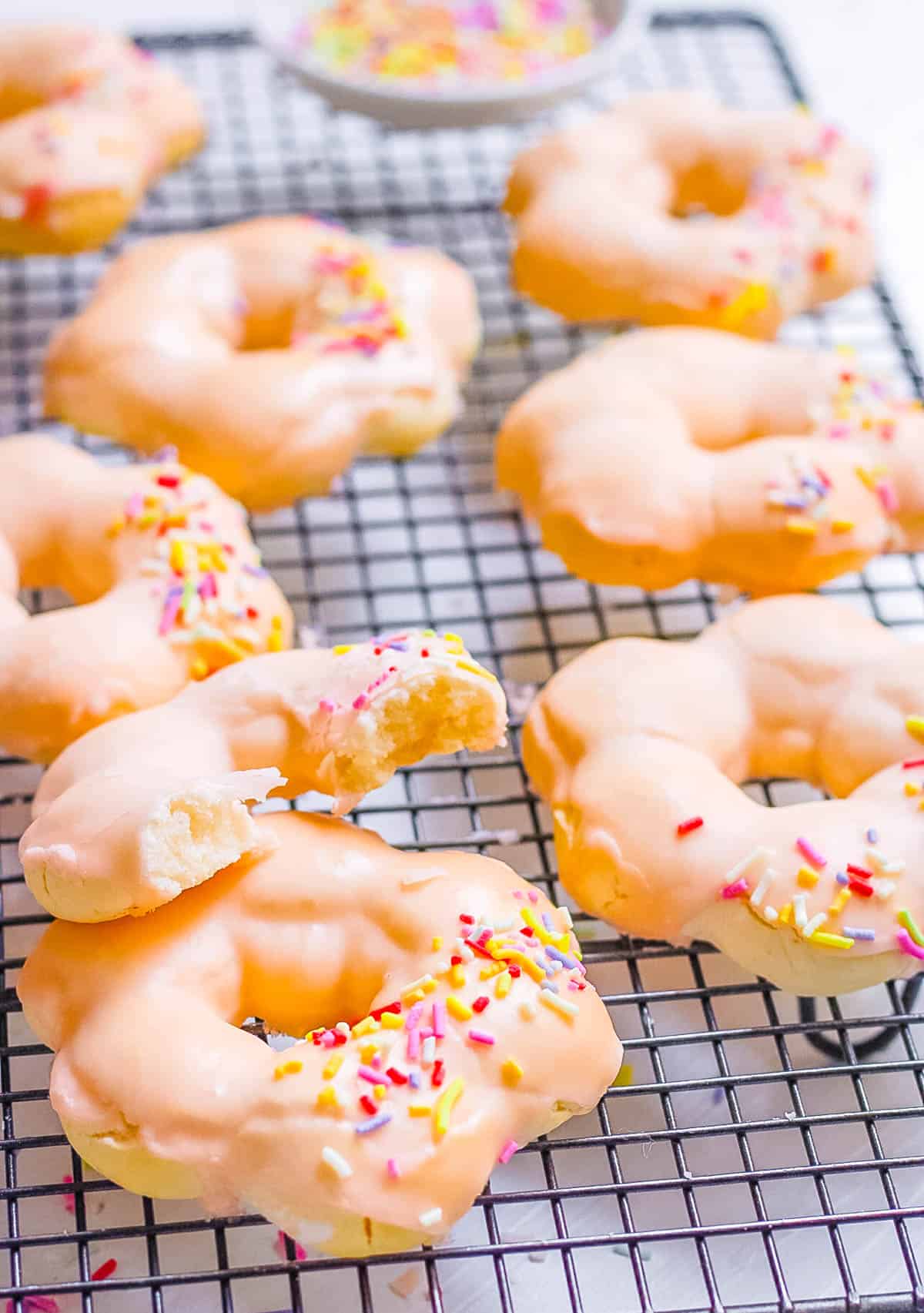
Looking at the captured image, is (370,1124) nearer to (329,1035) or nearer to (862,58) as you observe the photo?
(329,1035)

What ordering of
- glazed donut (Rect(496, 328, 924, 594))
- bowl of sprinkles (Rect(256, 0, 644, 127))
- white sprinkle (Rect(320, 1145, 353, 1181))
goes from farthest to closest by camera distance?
bowl of sprinkles (Rect(256, 0, 644, 127))
glazed donut (Rect(496, 328, 924, 594))
white sprinkle (Rect(320, 1145, 353, 1181))

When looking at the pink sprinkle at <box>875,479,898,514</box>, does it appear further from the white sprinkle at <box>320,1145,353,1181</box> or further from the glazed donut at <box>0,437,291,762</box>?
the white sprinkle at <box>320,1145,353,1181</box>

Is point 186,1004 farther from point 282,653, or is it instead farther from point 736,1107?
point 736,1107

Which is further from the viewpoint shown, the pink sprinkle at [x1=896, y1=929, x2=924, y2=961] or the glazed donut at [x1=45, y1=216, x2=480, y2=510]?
the glazed donut at [x1=45, y1=216, x2=480, y2=510]

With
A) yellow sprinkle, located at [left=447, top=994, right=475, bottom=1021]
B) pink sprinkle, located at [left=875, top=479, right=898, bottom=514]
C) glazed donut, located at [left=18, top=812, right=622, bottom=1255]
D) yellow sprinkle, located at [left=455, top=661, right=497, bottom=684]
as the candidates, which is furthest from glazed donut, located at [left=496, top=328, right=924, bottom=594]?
yellow sprinkle, located at [left=447, top=994, right=475, bottom=1021]

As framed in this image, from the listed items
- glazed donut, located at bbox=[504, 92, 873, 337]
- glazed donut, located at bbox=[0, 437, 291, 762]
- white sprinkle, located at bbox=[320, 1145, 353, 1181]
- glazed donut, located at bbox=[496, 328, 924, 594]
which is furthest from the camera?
glazed donut, located at bbox=[504, 92, 873, 337]

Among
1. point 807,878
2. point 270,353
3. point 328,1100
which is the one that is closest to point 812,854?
point 807,878
